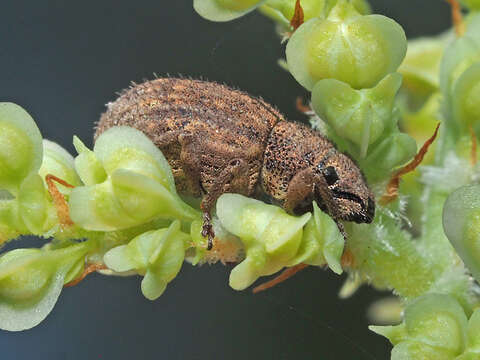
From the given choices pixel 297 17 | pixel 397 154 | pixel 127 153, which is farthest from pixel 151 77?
pixel 397 154

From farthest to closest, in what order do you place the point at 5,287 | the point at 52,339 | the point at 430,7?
1. the point at 430,7
2. the point at 52,339
3. the point at 5,287

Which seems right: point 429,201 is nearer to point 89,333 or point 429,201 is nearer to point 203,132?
point 203,132

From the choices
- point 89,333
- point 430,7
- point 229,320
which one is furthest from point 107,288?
point 430,7

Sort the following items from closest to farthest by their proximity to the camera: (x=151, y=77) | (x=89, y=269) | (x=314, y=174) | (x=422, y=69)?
(x=89, y=269) < (x=314, y=174) < (x=151, y=77) < (x=422, y=69)

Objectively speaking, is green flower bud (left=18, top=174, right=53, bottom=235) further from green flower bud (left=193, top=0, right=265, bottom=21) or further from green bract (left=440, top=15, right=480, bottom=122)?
green bract (left=440, top=15, right=480, bottom=122)

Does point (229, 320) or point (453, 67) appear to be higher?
point (453, 67)

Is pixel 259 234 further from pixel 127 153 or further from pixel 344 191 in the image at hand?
pixel 344 191

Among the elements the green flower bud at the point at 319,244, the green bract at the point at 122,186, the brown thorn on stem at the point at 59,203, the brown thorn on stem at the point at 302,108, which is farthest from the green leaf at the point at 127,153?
the brown thorn on stem at the point at 302,108
